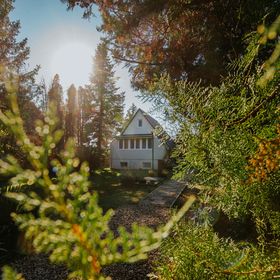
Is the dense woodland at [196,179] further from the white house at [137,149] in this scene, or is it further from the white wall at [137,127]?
the white wall at [137,127]

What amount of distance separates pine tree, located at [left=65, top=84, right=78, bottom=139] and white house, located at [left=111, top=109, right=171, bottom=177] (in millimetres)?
6161

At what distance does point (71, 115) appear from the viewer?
121 ft

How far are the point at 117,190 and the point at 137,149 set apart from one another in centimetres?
1537

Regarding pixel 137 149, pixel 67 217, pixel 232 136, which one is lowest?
pixel 67 217

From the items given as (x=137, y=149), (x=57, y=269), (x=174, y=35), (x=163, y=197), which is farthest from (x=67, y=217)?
(x=137, y=149)

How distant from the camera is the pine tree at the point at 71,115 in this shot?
36.0 metres

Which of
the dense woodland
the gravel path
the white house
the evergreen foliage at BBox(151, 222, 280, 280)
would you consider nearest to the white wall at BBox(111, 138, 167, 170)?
the white house

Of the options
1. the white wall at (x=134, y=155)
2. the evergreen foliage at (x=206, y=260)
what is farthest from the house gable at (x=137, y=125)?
the evergreen foliage at (x=206, y=260)

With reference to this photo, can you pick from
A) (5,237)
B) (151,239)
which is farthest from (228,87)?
(5,237)

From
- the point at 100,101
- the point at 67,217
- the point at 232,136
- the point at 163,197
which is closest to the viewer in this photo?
the point at 67,217

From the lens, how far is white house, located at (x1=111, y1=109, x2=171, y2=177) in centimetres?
3717

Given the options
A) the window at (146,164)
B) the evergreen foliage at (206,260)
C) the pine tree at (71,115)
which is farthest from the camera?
the window at (146,164)

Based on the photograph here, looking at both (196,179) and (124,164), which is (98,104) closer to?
(124,164)

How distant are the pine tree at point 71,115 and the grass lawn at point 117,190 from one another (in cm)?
832
